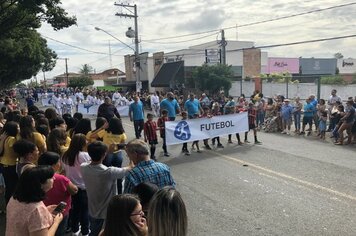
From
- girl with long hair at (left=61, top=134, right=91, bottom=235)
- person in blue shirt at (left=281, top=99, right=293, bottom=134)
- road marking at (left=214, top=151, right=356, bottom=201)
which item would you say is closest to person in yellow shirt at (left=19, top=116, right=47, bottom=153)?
girl with long hair at (left=61, top=134, right=91, bottom=235)

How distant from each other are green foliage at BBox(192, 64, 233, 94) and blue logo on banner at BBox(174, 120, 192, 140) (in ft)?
62.0

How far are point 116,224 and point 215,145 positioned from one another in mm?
10879

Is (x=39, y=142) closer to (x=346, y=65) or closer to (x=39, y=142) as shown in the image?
(x=39, y=142)

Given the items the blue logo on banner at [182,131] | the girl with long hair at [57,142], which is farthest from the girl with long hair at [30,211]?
the blue logo on banner at [182,131]

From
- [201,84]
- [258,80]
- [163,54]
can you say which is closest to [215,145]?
[258,80]

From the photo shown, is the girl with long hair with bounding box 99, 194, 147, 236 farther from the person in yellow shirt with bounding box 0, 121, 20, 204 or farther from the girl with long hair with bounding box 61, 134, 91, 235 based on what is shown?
the person in yellow shirt with bounding box 0, 121, 20, 204

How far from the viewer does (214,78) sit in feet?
102

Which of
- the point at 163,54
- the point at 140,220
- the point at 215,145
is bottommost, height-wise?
the point at 215,145

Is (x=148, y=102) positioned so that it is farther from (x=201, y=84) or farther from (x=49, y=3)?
(x=49, y=3)

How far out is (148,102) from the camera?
29.5m

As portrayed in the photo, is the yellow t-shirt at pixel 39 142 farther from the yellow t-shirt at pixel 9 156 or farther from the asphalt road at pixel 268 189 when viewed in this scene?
the asphalt road at pixel 268 189

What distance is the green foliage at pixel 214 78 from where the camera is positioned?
3092 cm

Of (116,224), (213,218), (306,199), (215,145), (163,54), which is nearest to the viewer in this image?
(116,224)

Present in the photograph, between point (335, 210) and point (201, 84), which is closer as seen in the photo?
point (335, 210)
